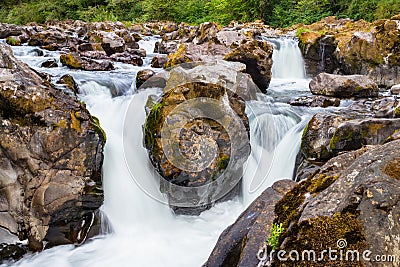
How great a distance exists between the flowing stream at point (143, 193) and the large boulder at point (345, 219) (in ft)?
9.88

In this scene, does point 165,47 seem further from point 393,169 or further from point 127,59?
point 393,169

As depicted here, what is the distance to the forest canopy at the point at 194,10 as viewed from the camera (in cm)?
2505

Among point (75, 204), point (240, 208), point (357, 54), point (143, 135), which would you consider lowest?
Answer: point (240, 208)

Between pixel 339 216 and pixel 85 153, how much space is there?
3981 millimetres

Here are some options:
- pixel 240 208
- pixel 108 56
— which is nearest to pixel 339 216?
pixel 240 208

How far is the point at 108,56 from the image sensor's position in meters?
13.3

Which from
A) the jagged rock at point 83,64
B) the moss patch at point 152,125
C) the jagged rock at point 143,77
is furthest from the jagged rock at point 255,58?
the moss patch at point 152,125

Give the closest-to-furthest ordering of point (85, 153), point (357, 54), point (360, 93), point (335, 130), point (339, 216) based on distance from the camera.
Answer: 1. point (339, 216)
2. point (85, 153)
3. point (335, 130)
4. point (360, 93)
5. point (357, 54)

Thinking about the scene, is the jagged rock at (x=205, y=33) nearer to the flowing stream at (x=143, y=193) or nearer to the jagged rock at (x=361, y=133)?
the flowing stream at (x=143, y=193)

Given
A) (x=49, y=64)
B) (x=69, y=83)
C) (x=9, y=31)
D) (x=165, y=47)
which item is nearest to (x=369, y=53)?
(x=165, y=47)

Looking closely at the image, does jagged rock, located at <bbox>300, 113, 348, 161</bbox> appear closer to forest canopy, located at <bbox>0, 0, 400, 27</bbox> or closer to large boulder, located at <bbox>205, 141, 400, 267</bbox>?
large boulder, located at <bbox>205, 141, 400, 267</bbox>

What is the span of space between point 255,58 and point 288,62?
549 cm

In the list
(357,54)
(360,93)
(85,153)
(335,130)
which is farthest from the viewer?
(357,54)

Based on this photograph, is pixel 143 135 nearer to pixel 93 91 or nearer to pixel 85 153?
pixel 85 153
